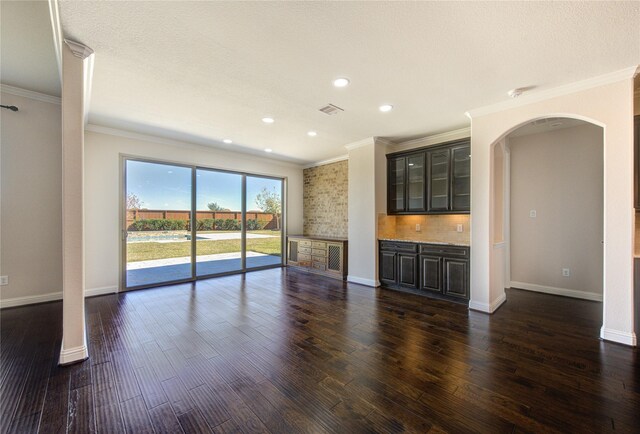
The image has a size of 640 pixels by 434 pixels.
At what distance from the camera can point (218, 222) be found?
5941 millimetres

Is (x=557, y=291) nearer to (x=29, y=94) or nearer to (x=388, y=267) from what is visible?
(x=388, y=267)

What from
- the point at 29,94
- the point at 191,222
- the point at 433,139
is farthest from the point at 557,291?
the point at 29,94

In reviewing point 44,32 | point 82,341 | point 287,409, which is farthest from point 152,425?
point 44,32

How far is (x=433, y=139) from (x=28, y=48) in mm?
5657

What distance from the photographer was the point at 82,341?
2459 mm

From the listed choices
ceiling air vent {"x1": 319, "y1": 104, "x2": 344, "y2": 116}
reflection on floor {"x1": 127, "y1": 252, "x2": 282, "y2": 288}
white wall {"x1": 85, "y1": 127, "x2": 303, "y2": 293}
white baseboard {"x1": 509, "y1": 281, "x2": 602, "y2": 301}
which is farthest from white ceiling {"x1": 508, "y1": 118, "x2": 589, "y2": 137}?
white wall {"x1": 85, "y1": 127, "x2": 303, "y2": 293}

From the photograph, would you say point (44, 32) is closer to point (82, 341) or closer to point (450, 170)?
point (82, 341)

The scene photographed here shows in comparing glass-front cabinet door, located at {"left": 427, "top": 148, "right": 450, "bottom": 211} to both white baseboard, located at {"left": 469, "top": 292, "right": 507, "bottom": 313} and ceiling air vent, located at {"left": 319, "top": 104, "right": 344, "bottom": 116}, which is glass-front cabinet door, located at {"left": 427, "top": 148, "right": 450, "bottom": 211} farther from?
ceiling air vent, located at {"left": 319, "top": 104, "right": 344, "bottom": 116}

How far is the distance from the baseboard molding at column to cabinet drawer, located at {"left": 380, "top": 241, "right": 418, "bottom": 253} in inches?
172

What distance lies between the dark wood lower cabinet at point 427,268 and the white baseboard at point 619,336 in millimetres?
1435

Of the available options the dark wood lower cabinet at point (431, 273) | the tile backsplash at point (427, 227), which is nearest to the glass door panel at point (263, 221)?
the tile backsplash at point (427, 227)

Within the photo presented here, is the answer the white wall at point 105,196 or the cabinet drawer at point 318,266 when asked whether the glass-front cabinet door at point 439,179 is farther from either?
the white wall at point 105,196

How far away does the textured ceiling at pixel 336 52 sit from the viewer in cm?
196

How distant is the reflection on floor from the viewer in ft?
16.4
